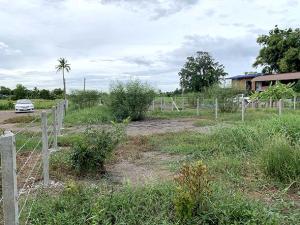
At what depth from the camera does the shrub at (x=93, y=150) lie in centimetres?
692

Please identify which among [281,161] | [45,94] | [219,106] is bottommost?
[281,161]

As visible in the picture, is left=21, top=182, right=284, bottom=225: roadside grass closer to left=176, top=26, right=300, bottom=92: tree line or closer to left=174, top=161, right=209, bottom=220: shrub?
left=174, top=161, right=209, bottom=220: shrub

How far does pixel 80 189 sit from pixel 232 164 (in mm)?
3118

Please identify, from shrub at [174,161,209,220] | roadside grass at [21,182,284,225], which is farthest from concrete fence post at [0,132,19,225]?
shrub at [174,161,209,220]

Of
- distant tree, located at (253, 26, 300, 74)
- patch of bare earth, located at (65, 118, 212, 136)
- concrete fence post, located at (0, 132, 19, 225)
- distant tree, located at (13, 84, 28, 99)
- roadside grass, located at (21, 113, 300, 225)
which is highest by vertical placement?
distant tree, located at (253, 26, 300, 74)

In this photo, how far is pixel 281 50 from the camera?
47406mm

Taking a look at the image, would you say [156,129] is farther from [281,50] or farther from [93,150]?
[281,50]

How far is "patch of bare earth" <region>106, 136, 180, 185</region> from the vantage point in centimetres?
655

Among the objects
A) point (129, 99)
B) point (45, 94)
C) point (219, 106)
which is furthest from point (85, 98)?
point (45, 94)

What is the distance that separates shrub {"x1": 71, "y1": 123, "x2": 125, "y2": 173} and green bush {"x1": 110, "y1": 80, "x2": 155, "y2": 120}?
14.7 meters

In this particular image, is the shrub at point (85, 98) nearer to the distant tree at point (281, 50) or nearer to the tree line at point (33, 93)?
the distant tree at point (281, 50)

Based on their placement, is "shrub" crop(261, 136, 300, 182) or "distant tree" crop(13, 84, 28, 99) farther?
"distant tree" crop(13, 84, 28, 99)

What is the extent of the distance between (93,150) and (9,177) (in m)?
4.06

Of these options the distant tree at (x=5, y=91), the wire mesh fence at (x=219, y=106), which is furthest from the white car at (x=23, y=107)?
the distant tree at (x=5, y=91)
